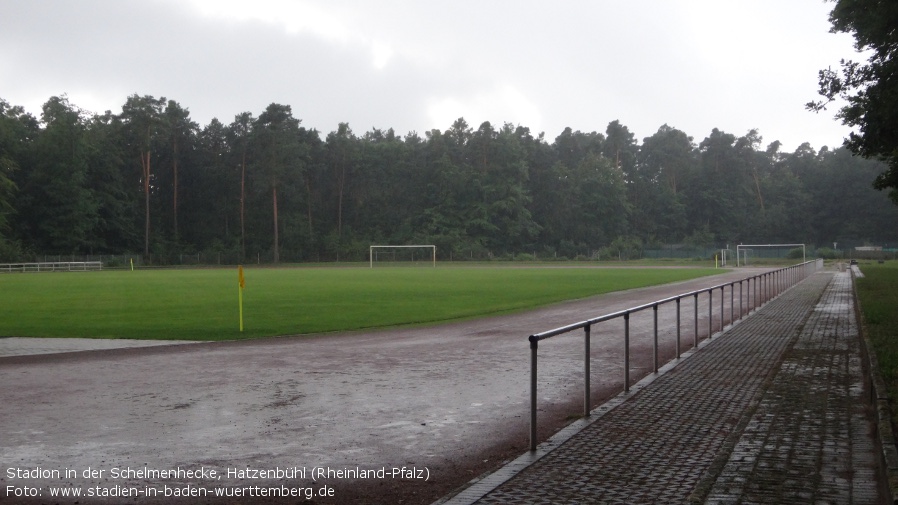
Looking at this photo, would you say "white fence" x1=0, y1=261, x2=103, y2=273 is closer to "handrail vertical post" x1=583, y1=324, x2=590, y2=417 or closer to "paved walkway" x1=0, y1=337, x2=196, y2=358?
"paved walkway" x1=0, y1=337, x2=196, y2=358

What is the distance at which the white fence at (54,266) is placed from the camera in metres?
76.8

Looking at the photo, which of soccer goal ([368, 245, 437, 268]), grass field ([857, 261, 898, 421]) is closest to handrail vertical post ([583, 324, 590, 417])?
grass field ([857, 261, 898, 421])

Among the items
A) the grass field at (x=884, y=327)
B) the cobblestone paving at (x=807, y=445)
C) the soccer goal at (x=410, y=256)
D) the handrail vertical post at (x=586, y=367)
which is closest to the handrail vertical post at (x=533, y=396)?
the handrail vertical post at (x=586, y=367)

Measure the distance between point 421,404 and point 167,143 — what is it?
104018 mm

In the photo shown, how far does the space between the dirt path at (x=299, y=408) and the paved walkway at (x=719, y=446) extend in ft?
2.07

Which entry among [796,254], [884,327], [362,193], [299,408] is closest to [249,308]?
[299,408]

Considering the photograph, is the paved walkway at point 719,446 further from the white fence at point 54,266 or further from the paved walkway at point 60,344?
the white fence at point 54,266

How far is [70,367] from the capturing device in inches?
538

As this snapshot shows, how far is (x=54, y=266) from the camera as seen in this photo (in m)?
82.6

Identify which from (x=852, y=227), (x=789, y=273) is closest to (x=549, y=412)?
(x=789, y=273)

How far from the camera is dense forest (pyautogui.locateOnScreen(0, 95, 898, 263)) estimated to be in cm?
9619

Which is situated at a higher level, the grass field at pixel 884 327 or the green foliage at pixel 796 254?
the green foliage at pixel 796 254

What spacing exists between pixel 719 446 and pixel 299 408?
4732 millimetres

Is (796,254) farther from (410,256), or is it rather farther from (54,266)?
(54,266)
